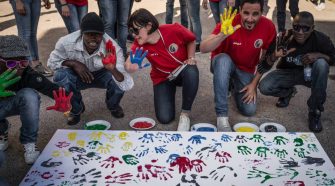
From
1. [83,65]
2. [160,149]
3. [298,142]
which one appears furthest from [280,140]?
[83,65]

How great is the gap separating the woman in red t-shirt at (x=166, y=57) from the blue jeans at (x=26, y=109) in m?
0.74

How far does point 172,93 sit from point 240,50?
693mm

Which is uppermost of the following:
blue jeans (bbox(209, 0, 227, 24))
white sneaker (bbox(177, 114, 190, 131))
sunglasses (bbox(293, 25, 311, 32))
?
blue jeans (bbox(209, 0, 227, 24))

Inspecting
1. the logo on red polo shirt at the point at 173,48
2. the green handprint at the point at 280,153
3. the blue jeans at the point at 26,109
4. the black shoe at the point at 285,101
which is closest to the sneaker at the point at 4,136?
the blue jeans at the point at 26,109

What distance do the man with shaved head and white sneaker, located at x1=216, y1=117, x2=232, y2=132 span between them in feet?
1.83

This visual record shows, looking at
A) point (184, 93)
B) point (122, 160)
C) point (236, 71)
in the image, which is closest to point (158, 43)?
point (184, 93)

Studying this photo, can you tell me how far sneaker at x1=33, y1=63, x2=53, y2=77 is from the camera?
3944 millimetres

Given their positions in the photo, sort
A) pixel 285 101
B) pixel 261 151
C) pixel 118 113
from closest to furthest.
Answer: pixel 261 151 → pixel 118 113 → pixel 285 101

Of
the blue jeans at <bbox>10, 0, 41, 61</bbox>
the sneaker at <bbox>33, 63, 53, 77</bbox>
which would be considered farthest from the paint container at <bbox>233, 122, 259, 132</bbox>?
the blue jeans at <bbox>10, 0, 41, 61</bbox>

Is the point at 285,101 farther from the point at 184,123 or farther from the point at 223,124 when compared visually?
the point at 184,123

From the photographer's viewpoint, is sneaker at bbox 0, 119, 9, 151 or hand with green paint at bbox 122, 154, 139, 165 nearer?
hand with green paint at bbox 122, 154, 139, 165

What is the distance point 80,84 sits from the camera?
3.01 m

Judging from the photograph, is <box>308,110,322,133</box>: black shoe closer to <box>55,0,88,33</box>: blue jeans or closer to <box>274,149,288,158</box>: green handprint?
<box>274,149,288,158</box>: green handprint

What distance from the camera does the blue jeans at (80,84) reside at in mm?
2857
